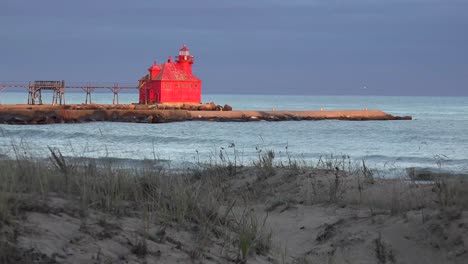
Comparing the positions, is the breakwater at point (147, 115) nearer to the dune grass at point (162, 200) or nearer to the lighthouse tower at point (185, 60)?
the lighthouse tower at point (185, 60)

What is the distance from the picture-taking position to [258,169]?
1189cm

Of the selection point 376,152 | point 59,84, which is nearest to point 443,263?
point 376,152

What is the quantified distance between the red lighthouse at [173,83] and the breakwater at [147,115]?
3.50ft

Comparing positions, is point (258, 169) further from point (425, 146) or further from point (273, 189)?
point (425, 146)

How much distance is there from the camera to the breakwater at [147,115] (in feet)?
174

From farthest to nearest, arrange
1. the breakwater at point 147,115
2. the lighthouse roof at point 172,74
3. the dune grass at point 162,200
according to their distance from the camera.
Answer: the lighthouse roof at point 172,74
the breakwater at point 147,115
the dune grass at point 162,200

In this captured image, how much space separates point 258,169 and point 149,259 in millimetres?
6650

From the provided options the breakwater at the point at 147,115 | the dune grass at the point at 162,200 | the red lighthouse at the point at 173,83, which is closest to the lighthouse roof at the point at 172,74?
the red lighthouse at the point at 173,83

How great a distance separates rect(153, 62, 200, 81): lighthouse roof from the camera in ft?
205

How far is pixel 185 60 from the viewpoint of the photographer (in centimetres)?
6638

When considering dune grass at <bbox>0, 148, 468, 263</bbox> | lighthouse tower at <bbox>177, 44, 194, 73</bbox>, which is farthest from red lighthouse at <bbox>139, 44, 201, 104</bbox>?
dune grass at <bbox>0, 148, 468, 263</bbox>

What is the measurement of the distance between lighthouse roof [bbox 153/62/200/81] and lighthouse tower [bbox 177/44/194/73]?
6.70ft

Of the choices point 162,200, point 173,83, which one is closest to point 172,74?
point 173,83

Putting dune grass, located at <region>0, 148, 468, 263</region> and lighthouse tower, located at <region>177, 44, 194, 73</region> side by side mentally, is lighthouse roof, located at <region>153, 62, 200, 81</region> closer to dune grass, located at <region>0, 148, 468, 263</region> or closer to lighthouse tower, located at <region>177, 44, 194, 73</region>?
lighthouse tower, located at <region>177, 44, 194, 73</region>
